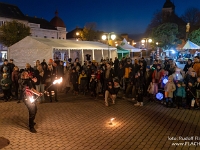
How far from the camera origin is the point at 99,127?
687 cm

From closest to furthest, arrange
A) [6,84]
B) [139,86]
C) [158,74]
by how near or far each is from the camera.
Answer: [139,86] < [158,74] < [6,84]

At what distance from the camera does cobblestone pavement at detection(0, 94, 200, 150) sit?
560 centimetres

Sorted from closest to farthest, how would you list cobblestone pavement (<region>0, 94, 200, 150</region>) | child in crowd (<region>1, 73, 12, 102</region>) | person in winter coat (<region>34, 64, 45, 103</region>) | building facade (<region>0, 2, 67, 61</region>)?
1. cobblestone pavement (<region>0, 94, 200, 150</region>)
2. person in winter coat (<region>34, 64, 45, 103</region>)
3. child in crowd (<region>1, 73, 12, 102</region>)
4. building facade (<region>0, 2, 67, 61</region>)

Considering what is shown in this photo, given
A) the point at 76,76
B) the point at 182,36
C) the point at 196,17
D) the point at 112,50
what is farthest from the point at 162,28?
the point at 76,76

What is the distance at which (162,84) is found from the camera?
9.83 metres

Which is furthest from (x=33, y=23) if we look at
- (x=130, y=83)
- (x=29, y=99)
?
(x=29, y=99)

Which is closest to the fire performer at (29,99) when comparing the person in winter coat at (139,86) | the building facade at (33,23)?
the person in winter coat at (139,86)

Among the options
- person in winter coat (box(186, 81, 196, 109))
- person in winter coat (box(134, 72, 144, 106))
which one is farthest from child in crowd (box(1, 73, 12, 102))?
person in winter coat (box(186, 81, 196, 109))

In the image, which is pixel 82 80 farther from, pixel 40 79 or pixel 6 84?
pixel 6 84

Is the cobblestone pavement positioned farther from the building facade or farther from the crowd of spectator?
the building facade

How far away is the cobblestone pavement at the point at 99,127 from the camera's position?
18.4 feet

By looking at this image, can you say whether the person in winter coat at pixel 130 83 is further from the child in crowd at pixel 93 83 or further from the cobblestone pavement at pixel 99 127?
the child in crowd at pixel 93 83

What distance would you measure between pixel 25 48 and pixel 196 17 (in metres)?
57.6

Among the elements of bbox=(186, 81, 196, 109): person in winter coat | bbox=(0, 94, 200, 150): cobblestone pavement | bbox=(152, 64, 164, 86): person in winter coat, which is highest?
bbox=(152, 64, 164, 86): person in winter coat
